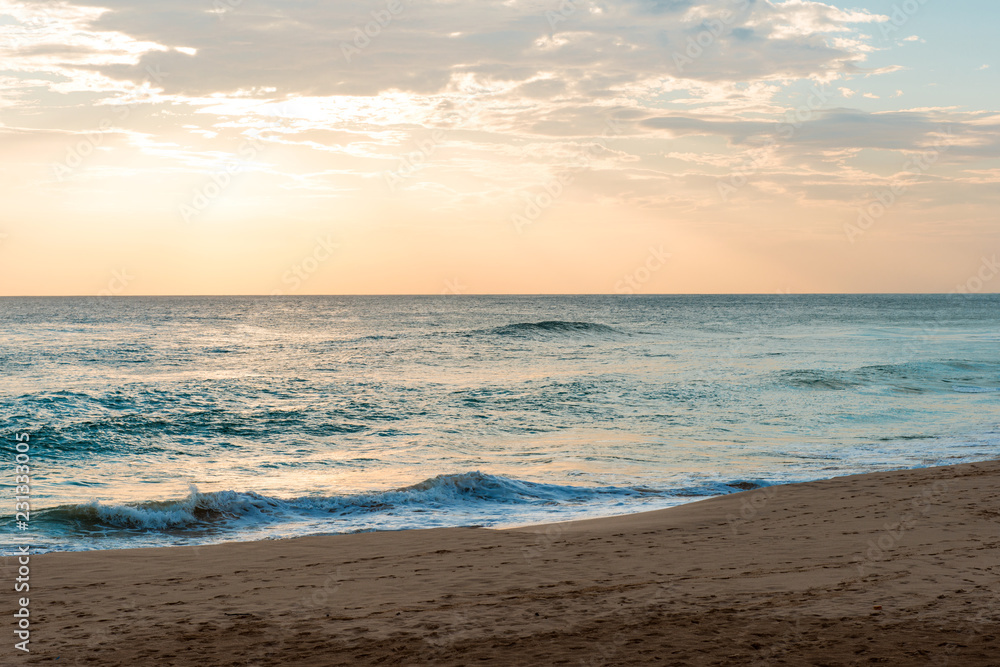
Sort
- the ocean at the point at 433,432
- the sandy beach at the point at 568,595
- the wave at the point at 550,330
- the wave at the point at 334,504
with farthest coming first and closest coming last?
the wave at the point at 550,330, the ocean at the point at 433,432, the wave at the point at 334,504, the sandy beach at the point at 568,595

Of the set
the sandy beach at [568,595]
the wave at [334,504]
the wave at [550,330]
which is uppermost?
the wave at [550,330]

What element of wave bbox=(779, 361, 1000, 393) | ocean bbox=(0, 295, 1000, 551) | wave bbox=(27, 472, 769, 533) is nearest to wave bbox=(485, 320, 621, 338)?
ocean bbox=(0, 295, 1000, 551)

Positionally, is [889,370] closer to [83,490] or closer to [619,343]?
[619,343]

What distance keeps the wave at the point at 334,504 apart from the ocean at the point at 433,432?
46 millimetres

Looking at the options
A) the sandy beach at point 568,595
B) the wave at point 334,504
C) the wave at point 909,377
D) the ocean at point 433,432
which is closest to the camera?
the sandy beach at point 568,595

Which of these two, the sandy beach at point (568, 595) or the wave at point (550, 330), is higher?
the wave at point (550, 330)

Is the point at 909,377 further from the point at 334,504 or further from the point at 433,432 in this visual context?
the point at 334,504

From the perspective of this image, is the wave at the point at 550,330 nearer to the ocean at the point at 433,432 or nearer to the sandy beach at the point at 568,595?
the ocean at the point at 433,432

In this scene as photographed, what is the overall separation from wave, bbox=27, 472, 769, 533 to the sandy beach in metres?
2.29

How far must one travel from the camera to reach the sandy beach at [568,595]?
18.6 feet

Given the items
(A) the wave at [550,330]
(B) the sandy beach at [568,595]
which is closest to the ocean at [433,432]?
(B) the sandy beach at [568,595]

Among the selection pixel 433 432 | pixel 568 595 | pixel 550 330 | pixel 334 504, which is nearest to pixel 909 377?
pixel 433 432

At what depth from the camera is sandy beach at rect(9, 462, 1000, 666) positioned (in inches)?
223

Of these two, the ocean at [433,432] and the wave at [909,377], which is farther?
the wave at [909,377]
